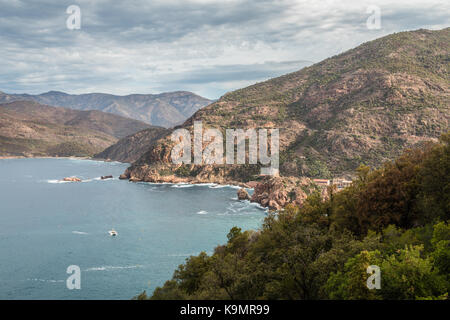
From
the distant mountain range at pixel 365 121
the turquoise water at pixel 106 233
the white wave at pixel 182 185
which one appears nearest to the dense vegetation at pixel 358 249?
the turquoise water at pixel 106 233

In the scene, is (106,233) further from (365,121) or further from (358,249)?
(365,121)

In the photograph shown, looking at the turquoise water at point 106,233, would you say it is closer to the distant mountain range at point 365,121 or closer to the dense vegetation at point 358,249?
the dense vegetation at point 358,249

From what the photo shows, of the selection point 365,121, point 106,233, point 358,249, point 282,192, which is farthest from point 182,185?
point 358,249

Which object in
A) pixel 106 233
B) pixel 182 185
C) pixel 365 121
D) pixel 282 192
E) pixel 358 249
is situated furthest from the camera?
pixel 182 185

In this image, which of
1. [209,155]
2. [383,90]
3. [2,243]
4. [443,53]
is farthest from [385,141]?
[2,243]

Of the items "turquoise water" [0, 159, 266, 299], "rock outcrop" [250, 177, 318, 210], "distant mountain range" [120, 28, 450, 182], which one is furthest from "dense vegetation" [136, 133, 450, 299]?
"distant mountain range" [120, 28, 450, 182]

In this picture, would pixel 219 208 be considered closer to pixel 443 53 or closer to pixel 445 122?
pixel 445 122

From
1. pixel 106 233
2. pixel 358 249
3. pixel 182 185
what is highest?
pixel 358 249
